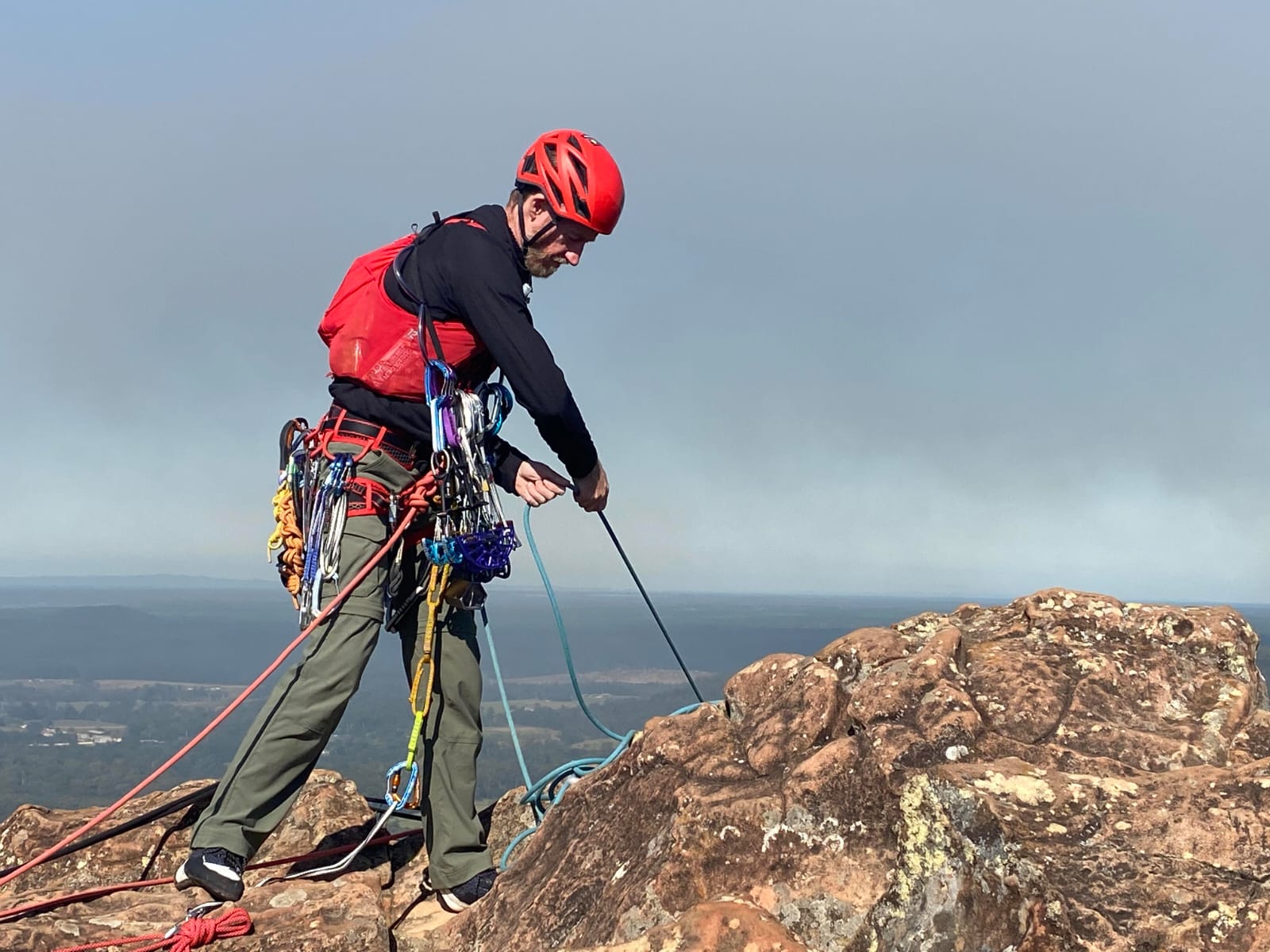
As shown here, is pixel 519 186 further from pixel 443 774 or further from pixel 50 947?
pixel 50 947

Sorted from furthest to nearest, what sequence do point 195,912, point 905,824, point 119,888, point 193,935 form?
point 119,888 < point 195,912 < point 193,935 < point 905,824

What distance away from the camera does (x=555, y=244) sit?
202 inches

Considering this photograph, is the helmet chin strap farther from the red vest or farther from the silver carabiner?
the silver carabiner

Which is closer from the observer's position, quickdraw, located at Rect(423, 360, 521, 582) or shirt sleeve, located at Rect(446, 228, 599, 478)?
shirt sleeve, located at Rect(446, 228, 599, 478)

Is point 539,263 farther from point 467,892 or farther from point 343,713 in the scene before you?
point 467,892

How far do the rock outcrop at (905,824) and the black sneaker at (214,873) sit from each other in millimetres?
137

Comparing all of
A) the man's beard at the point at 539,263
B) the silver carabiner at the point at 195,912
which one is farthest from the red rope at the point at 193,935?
the man's beard at the point at 539,263

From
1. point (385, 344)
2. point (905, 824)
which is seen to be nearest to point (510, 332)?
point (385, 344)

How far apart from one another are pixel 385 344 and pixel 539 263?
0.96 m

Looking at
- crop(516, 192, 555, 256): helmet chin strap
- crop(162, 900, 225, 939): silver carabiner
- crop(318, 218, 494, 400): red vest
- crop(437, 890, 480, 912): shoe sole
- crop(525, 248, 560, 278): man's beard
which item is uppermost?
crop(516, 192, 555, 256): helmet chin strap

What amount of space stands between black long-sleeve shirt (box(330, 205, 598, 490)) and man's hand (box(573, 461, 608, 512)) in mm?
72

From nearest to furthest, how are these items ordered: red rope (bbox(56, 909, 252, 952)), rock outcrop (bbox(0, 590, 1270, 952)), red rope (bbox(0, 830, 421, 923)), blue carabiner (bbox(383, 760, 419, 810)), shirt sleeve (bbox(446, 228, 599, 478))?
rock outcrop (bbox(0, 590, 1270, 952)), red rope (bbox(56, 909, 252, 952)), red rope (bbox(0, 830, 421, 923)), shirt sleeve (bbox(446, 228, 599, 478)), blue carabiner (bbox(383, 760, 419, 810))

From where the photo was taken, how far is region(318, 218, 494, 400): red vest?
5.06 metres

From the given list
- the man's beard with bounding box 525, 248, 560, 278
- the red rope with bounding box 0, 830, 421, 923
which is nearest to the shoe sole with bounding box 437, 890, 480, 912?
the red rope with bounding box 0, 830, 421, 923
